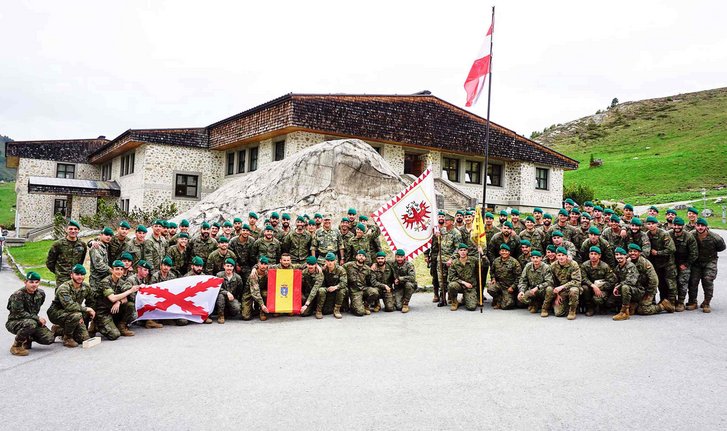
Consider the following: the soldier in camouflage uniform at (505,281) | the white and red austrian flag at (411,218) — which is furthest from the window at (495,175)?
the soldier in camouflage uniform at (505,281)

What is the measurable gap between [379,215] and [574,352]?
16.7ft

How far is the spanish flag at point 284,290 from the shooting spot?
30.0 ft

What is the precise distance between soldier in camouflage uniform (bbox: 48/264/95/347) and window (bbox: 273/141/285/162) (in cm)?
1892

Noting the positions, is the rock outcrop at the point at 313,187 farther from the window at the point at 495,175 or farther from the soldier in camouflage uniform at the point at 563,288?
the window at the point at 495,175

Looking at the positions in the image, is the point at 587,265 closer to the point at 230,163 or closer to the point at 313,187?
the point at 313,187

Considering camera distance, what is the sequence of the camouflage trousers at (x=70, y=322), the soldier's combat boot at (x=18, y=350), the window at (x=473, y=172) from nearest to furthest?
the soldier's combat boot at (x=18, y=350) < the camouflage trousers at (x=70, y=322) < the window at (x=473, y=172)

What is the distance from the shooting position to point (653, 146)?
63625 mm

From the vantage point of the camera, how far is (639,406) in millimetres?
4684

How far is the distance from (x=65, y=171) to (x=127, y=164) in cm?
1079

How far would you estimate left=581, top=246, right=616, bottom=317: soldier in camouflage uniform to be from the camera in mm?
9172

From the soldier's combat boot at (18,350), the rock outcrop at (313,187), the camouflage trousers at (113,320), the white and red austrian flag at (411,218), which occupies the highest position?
the rock outcrop at (313,187)

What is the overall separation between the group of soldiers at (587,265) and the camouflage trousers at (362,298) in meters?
1.59

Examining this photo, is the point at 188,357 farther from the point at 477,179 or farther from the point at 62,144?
the point at 62,144

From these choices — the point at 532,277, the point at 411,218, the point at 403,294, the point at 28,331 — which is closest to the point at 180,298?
the point at 28,331
